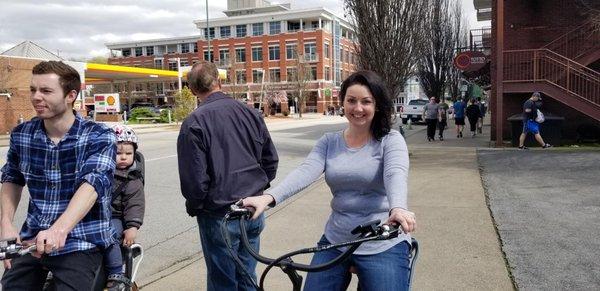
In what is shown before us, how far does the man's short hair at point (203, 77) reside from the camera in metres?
3.53

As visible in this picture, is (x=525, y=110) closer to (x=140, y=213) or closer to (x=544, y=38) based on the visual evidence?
(x=544, y=38)

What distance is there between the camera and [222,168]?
3.33 m

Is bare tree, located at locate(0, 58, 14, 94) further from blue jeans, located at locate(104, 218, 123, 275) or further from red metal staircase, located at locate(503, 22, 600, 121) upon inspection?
blue jeans, located at locate(104, 218, 123, 275)

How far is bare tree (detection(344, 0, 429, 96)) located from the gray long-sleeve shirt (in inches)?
447

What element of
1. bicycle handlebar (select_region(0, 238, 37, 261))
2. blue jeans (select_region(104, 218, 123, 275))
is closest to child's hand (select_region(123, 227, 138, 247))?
blue jeans (select_region(104, 218, 123, 275))

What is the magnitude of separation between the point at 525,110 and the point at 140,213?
556 inches

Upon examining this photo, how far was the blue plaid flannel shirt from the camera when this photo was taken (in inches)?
105

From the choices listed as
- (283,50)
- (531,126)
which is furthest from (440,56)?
(283,50)

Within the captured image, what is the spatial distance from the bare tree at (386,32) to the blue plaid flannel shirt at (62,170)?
11.7m

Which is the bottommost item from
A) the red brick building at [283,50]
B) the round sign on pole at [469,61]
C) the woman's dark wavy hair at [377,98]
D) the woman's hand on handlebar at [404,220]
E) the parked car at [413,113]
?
the parked car at [413,113]

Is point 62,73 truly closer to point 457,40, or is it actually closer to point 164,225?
point 164,225

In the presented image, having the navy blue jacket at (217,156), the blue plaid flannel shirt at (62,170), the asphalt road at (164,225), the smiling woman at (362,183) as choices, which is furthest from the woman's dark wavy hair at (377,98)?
the asphalt road at (164,225)

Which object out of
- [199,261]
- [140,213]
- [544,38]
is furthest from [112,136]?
[544,38]

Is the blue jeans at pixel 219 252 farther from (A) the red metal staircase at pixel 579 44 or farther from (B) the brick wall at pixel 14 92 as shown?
(B) the brick wall at pixel 14 92
